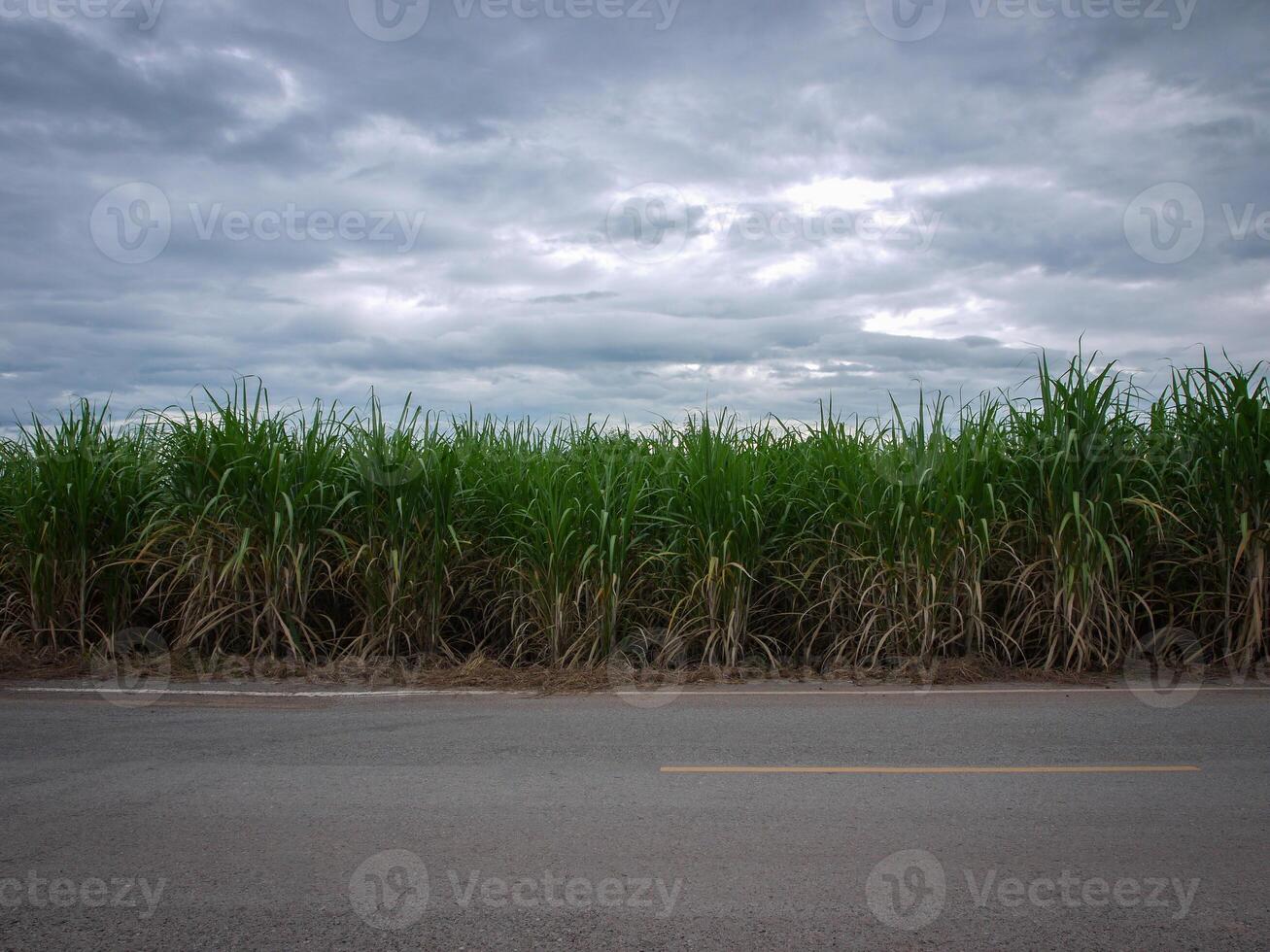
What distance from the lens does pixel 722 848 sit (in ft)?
13.8

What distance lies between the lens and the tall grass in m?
8.77

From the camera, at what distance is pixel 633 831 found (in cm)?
443

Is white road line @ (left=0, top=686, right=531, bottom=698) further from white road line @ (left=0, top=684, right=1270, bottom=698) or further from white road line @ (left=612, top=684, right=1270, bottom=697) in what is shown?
white road line @ (left=612, top=684, right=1270, bottom=697)

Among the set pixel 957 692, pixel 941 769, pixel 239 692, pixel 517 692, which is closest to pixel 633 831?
pixel 941 769

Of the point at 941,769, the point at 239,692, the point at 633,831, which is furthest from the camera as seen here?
the point at 239,692

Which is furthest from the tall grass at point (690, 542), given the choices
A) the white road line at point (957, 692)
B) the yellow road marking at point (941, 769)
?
the yellow road marking at point (941, 769)

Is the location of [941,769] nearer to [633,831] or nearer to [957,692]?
[633,831]

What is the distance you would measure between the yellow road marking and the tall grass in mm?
3022

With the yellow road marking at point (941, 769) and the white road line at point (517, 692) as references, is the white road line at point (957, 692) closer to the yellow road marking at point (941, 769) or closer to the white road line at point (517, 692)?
the white road line at point (517, 692)

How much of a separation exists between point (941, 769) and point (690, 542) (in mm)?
4040

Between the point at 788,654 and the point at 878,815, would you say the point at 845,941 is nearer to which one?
the point at 878,815

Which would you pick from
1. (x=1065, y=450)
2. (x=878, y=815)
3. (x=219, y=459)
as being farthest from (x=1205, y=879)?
(x=219, y=459)

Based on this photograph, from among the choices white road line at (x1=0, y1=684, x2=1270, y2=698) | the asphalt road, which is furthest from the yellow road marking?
white road line at (x1=0, y1=684, x2=1270, y2=698)

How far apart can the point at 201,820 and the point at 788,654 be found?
6.14 meters
